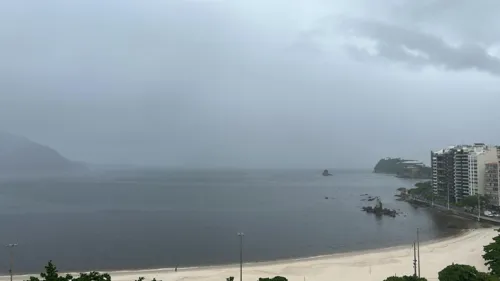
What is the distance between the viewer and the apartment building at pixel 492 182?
7500 cm

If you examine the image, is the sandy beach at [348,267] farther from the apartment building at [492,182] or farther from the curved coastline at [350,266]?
the apartment building at [492,182]

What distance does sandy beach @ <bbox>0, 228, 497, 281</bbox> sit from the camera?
34.2 metres

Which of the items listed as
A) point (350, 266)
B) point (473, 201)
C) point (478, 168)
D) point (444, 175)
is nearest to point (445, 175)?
point (444, 175)

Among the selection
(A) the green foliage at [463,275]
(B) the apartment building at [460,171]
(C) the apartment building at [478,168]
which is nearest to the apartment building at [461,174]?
(B) the apartment building at [460,171]

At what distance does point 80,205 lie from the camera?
95188 millimetres

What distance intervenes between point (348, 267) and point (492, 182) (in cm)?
5323

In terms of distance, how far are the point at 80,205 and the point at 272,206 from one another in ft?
147

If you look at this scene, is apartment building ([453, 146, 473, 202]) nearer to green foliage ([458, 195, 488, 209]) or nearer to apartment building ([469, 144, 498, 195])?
apartment building ([469, 144, 498, 195])

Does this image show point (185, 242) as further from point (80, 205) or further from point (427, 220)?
point (80, 205)

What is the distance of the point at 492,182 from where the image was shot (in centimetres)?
7606

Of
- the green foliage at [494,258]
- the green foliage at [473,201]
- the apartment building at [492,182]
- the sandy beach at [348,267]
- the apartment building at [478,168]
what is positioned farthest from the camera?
the apartment building at [478,168]

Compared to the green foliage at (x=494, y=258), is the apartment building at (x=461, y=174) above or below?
above

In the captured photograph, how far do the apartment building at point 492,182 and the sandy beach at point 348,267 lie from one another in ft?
117

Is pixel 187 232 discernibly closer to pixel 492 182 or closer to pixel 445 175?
pixel 492 182
